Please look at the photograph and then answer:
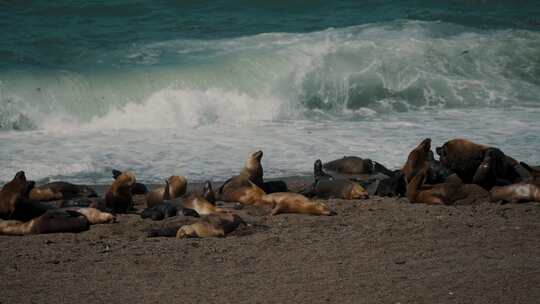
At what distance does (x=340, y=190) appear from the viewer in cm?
941

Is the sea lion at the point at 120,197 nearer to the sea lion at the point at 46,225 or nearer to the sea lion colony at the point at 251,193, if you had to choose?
the sea lion colony at the point at 251,193

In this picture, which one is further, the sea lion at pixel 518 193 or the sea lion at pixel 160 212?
the sea lion at pixel 518 193

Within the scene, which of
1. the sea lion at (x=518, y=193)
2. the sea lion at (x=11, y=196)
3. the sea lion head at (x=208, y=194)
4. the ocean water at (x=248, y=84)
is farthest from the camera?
the ocean water at (x=248, y=84)

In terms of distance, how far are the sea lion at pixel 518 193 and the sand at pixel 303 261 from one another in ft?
0.56

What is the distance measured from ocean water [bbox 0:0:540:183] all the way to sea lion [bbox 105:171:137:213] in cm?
164

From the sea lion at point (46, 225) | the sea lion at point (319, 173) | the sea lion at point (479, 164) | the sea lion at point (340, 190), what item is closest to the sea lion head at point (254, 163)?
the sea lion at point (319, 173)

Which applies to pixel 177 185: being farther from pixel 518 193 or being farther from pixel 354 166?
pixel 518 193

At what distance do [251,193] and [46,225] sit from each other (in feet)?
6.95

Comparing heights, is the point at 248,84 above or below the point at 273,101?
above

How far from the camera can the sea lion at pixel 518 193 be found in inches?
345

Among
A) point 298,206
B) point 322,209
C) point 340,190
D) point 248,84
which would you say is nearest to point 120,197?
point 298,206

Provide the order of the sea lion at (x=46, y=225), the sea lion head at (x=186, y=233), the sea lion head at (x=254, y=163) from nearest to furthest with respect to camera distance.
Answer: the sea lion head at (x=186, y=233) → the sea lion at (x=46, y=225) → the sea lion head at (x=254, y=163)

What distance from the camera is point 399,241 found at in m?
7.36

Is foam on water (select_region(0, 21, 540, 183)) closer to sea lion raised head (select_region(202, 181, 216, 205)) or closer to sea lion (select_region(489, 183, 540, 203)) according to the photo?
sea lion raised head (select_region(202, 181, 216, 205))
